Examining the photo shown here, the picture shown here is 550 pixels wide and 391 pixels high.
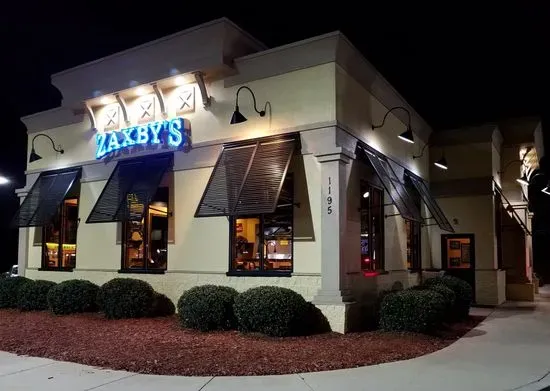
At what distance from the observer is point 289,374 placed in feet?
24.9

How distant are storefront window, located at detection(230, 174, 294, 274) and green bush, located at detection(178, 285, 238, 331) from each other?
3.72 ft

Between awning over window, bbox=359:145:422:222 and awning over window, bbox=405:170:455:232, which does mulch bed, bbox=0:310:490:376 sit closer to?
awning over window, bbox=359:145:422:222

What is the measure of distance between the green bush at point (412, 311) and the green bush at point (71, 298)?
7.92 meters

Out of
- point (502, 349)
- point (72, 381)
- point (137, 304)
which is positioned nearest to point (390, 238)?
point (502, 349)

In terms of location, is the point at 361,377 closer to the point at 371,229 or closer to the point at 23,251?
the point at 371,229

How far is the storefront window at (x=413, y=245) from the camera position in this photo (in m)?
16.4

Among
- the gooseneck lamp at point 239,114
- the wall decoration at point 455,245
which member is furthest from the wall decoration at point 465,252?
the gooseneck lamp at point 239,114

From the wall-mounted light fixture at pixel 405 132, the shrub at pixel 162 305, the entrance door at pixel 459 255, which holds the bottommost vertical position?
the shrub at pixel 162 305

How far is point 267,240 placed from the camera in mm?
12266

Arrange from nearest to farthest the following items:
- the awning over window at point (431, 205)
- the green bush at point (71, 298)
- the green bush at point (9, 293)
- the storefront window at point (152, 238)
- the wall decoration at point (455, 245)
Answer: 1. the green bush at point (71, 298)
2. the storefront window at point (152, 238)
3. the green bush at point (9, 293)
4. the awning over window at point (431, 205)
5. the wall decoration at point (455, 245)

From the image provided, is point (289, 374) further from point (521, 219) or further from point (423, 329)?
point (521, 219)

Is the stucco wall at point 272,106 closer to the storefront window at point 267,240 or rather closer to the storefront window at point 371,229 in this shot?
the storefront window at point 267,240

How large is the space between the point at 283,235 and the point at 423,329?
12.2 feet

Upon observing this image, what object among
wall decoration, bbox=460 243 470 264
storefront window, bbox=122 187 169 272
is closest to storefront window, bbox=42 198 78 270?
storefront window, bbox=122 187 169 272
